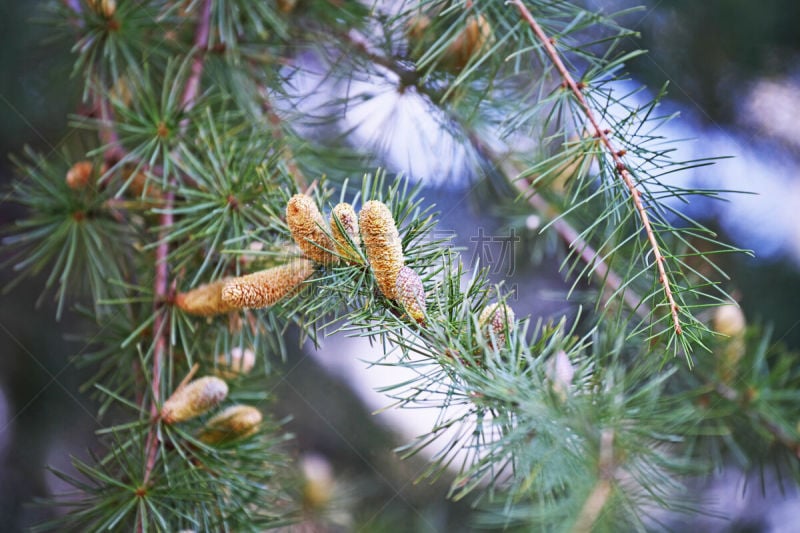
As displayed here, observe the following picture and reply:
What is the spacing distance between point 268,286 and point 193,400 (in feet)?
0.41

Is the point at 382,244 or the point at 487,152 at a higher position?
the point at 487,152

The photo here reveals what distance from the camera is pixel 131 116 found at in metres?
0.53

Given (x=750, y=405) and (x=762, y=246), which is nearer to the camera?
(x=750, y=405)

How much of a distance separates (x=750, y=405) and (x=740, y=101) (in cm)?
57

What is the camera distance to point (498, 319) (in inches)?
13.9

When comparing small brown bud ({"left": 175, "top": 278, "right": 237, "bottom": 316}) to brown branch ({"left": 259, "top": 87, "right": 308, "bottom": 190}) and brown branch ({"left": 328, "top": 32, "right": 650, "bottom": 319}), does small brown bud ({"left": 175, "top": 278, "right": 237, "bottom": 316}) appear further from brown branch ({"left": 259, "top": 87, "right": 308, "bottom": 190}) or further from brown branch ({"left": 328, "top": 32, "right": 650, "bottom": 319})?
brown branch ({"left": 328, "top": 32, "right": 650, "bottom": 319})

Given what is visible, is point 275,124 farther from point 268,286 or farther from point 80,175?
point 268,286

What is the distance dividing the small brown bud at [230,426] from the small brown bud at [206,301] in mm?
83

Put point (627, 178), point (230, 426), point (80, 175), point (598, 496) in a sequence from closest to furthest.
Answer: point (598, 496) < point (627, 178) < point (230, 426) < point (80, 175)

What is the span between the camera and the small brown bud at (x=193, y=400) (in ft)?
1.49

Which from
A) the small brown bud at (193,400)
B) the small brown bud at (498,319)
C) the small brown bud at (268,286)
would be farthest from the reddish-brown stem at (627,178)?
the small brown bud at (193,400)

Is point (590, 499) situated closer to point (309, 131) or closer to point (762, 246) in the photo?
point (309, 131)

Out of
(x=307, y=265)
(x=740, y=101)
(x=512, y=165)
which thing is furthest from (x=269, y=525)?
(x=740, y=101)

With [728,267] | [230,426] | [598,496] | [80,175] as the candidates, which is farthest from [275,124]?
[728,267]
